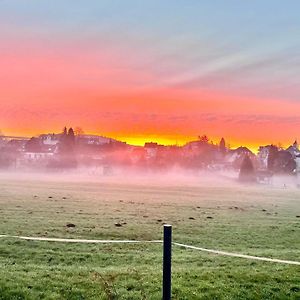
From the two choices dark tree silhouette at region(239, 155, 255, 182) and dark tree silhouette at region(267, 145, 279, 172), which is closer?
dark tree silhouette at region(239, 155, 255, 182)

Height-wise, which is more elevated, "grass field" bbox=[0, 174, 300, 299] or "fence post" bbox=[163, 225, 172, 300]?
"fence post" bbox=[163, 225, 172, 300]

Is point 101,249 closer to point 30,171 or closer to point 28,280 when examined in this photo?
point 28,280

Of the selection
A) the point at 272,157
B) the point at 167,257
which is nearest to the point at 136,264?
the point at 167,257

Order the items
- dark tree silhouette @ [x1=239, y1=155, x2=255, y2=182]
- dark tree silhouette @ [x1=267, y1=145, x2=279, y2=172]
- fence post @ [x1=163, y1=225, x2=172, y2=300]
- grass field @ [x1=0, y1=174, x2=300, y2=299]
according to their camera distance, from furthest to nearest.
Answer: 1. dark tree silhouette @ [x1=267, y1=145, x2=279, y2=172]
2. dark tree silhouette @ [x1=239, y1=155, x2=255, y2=182]
3. grass field @ [x1=0, y1=174, x2=300, y2=299]
4. fence post @ [x1=163, y1=225, x2=172, y2=300]

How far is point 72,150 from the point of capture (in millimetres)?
197000

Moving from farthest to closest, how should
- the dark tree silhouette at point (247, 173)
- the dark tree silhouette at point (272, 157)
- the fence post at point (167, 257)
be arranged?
the dark tree silhouette at point (272, 157)
the dark tree silhouette at point (247, 173)
the fence post at point (167, 257)

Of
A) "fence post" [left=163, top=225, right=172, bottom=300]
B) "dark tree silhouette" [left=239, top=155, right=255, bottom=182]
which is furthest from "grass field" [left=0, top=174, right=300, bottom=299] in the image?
"dark tree silhouette" [left=239, top=155, right=255, bottom=182]

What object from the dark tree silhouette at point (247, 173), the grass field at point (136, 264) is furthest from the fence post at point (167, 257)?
the dark tree silhouette at point (247, 173)

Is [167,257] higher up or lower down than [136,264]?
higher up

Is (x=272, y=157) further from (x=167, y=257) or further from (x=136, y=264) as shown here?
(x=167, y=257)

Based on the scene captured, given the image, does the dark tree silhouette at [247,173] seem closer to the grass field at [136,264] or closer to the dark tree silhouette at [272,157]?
the dark tree silhouette at [272,157]

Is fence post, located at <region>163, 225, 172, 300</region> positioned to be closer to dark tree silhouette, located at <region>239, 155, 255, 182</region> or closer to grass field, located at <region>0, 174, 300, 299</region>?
grass field, located at <region>0, 174, 300, 299</region>

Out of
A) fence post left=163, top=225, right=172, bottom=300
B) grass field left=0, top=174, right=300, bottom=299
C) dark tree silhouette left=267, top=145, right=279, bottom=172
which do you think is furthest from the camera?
dark tree silhouette left=267, top=145, right=279, bottom=172

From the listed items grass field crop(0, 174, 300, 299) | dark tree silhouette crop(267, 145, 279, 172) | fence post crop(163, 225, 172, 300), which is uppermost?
dark tree silhouette crop(267, 145, 279, 172)
